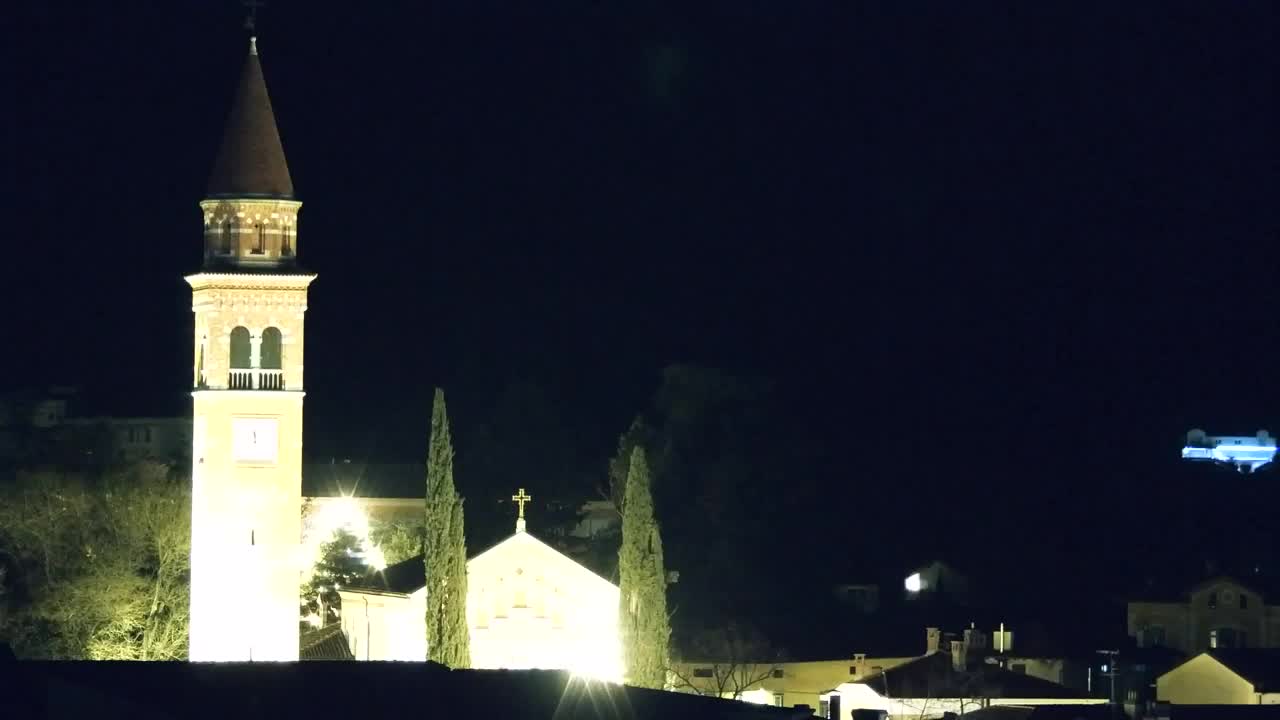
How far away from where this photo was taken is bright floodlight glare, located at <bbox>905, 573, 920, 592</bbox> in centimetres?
10404

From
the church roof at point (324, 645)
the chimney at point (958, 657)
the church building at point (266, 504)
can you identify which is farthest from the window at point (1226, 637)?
the church building at point (266, 504)

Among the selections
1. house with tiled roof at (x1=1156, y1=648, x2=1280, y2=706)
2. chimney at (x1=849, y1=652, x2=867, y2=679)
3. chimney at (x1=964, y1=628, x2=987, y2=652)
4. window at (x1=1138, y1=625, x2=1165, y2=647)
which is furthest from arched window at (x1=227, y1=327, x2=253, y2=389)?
window at (x1=1138, y1=625, x2=1165, y2=647)

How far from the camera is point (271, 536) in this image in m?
73.4

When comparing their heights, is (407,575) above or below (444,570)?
above

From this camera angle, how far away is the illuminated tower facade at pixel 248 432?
7312 cm

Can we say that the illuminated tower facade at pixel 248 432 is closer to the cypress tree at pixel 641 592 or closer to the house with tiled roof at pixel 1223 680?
the cypress tree at pixel 641 592

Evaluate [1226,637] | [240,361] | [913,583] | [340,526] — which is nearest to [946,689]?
[240,361]

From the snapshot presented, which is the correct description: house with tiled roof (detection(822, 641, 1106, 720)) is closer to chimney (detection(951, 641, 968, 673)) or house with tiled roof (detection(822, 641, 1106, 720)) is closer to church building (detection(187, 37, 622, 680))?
chimney (detection(951, 641, 968, 673))

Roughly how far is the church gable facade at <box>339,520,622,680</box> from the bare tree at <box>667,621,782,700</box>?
3888 millimetres

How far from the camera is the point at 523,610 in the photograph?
7375 cm

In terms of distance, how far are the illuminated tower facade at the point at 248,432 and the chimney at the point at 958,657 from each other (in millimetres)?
14973

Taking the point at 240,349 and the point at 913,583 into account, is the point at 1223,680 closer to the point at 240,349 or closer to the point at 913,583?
the point at 240,349

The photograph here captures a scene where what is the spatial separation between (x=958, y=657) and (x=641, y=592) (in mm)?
8522

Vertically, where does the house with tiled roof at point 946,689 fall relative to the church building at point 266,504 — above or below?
below
